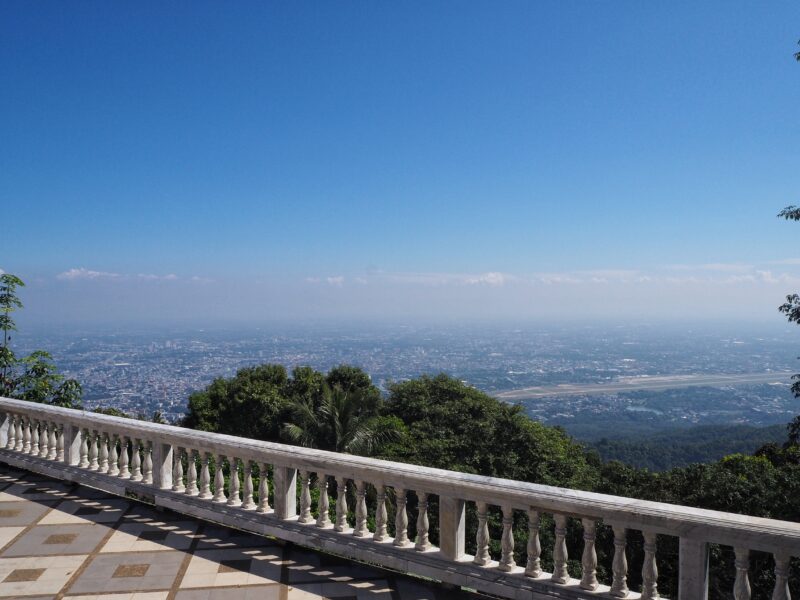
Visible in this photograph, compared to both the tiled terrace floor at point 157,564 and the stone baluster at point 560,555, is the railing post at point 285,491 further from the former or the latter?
the stone baluster at point 560,555

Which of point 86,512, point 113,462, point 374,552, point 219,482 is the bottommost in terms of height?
point 86,512

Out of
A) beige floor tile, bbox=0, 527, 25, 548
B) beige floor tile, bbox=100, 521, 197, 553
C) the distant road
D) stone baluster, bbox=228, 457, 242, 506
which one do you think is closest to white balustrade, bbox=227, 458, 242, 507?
stone baluster, bbox=228, 457, 242, 506

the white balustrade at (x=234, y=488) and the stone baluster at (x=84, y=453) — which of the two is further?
the stone baluster at (x=84, y=453)

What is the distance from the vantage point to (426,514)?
4086 mm

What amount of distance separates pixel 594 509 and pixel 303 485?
2308mm

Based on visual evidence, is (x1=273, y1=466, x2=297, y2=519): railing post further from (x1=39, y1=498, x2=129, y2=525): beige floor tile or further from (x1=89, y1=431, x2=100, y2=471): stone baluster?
(x1=89, y1=431, x2=100, y2=471): stone baluster

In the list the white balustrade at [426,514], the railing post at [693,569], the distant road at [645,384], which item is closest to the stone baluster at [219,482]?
the white balustrade at [426,514]

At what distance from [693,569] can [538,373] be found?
14702cm

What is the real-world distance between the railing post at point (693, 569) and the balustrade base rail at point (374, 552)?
1.08 feet

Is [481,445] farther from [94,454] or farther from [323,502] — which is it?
[323,502]

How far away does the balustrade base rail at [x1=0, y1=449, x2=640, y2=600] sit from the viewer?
3.52 metres

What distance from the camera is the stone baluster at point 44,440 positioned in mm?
6570

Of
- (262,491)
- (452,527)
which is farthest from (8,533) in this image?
(452,527)

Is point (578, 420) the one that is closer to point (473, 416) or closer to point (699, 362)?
point (473, 416)
